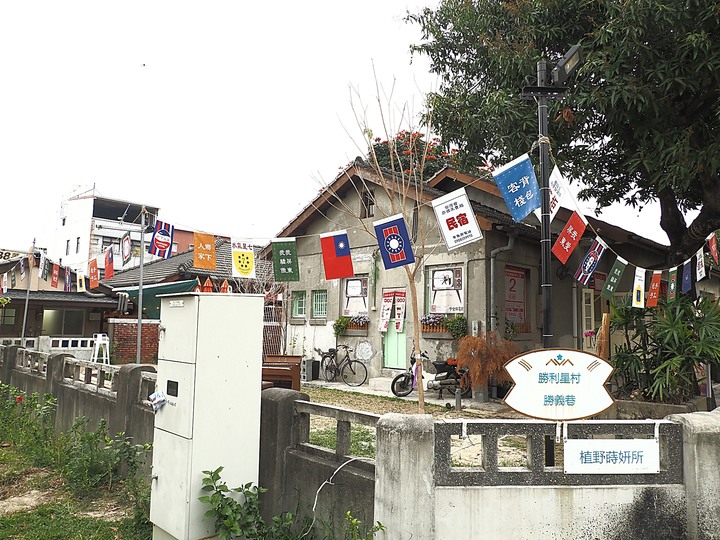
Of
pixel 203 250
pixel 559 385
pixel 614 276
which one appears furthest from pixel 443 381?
pixel 559 385

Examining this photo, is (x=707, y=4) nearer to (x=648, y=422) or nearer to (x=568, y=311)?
(x=648, y=422)

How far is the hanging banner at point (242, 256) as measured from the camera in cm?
1131

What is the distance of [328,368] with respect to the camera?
48.3 ft

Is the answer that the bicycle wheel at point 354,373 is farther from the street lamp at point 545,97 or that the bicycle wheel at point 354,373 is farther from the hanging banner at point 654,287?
the street lamp at point 545,97

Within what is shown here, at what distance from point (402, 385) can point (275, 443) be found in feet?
24.7

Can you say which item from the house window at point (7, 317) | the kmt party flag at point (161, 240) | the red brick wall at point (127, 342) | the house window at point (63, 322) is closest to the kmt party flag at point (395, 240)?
the kmt party flag at point (161, 240)

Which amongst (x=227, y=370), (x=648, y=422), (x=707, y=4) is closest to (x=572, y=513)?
(x=648, y=422)

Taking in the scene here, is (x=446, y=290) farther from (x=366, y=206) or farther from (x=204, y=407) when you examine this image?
(x=204, y=407)

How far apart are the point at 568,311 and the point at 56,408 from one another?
11.9 meters

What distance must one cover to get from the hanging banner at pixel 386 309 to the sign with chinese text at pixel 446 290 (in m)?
1.19

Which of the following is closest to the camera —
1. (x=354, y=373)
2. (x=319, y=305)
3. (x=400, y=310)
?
(x=400, y=310)

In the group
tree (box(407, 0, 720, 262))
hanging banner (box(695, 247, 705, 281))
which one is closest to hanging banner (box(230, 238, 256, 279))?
tree (box(407, 0, 720, 262))

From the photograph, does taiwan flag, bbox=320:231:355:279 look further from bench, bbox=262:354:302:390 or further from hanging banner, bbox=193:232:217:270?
hanging banner, bbox=193:232:217:270

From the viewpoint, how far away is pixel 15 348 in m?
12.1
